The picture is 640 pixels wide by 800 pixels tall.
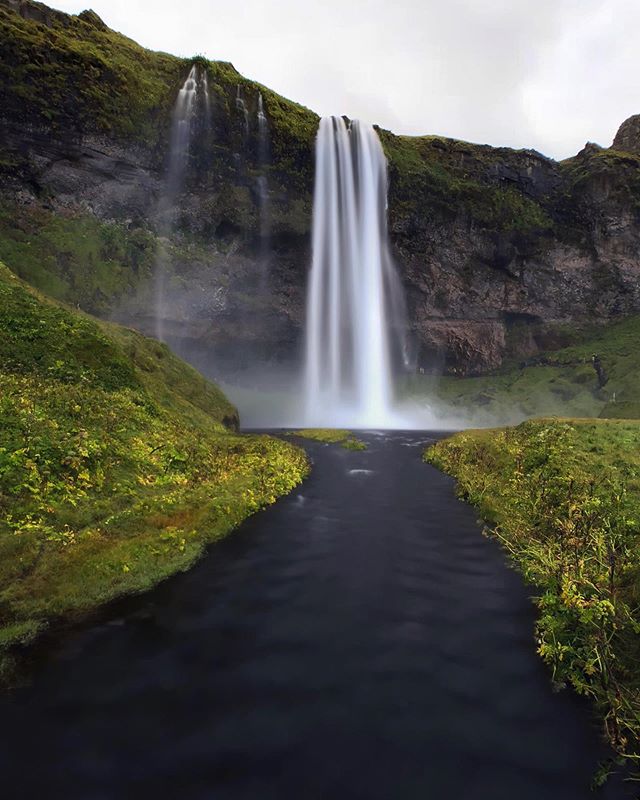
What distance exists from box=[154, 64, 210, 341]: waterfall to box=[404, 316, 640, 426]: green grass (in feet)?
170

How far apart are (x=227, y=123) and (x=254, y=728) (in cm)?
7430

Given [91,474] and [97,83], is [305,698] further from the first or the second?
[97,83]

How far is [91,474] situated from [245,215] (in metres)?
63.0

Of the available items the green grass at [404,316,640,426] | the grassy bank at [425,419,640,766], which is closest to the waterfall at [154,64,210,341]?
the green grass at [404,316,640,426]

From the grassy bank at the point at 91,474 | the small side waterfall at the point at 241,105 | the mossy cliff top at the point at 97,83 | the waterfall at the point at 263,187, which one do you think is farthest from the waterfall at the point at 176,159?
the grassy bank at the point at 91,474

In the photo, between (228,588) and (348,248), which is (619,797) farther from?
(348,248)

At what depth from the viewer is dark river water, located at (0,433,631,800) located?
17.7ft

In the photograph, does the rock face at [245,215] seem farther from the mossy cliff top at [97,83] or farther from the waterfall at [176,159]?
the waterfall at [176,159]

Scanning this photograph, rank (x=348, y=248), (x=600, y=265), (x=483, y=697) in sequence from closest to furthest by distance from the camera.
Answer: (x=483, y=697), (x=348, y=248), (x=600, y=265)

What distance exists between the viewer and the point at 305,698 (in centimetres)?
684

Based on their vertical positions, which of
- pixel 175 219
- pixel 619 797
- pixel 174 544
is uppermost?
pixel 175 219

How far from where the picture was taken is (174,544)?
1291 centimetres

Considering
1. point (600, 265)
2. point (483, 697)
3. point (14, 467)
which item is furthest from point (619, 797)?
point (600, 265)

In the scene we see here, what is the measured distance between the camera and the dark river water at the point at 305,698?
540 cm
